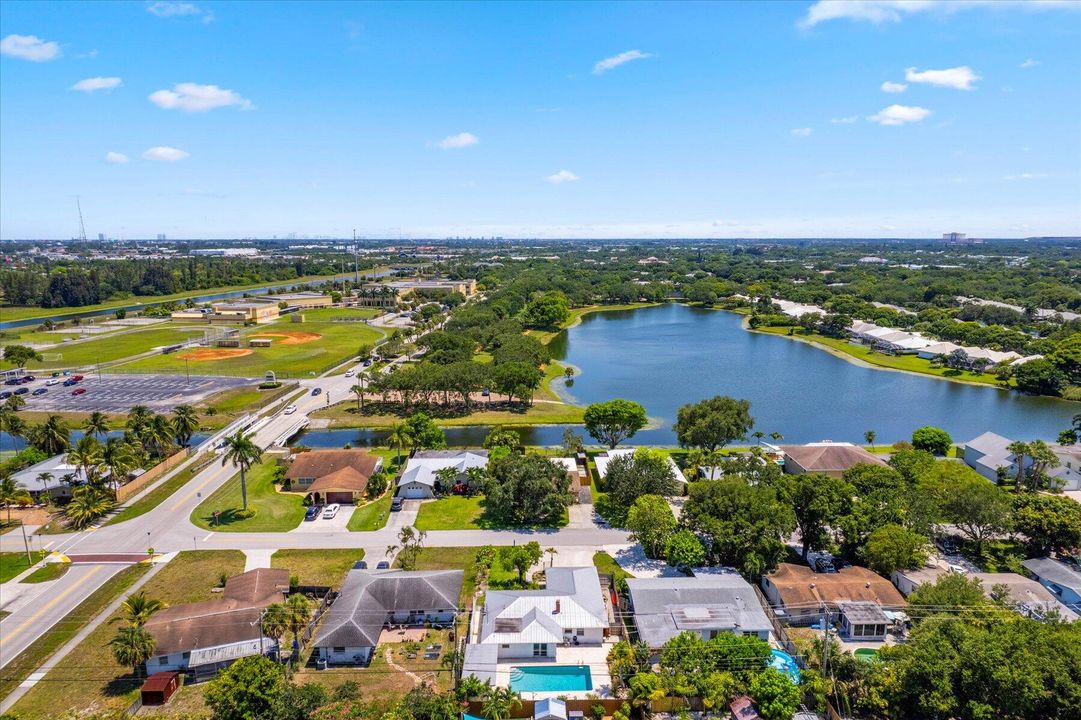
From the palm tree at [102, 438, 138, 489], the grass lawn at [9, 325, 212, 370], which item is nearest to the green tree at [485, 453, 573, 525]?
the palm tree at [102, 438, 138, 489]

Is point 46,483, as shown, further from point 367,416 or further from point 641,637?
point 641,637

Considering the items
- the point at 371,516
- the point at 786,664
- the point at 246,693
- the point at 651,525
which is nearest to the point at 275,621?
the point at 246,693

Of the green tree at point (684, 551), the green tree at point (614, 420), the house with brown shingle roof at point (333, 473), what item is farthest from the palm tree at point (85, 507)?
the green tree at point (684, 551)

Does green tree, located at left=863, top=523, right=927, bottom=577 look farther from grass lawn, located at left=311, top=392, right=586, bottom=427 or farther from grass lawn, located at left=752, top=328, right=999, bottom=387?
grass lawn, located at left=752, top=328, right=999, bottom=387

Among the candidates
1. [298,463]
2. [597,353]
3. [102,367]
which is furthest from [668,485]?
[102,367]

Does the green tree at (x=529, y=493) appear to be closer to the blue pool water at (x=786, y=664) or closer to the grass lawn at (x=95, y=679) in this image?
the blue pool water at (x=786, y=664)

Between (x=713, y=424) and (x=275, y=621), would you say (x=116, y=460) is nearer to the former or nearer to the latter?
(x=275, y=621)
